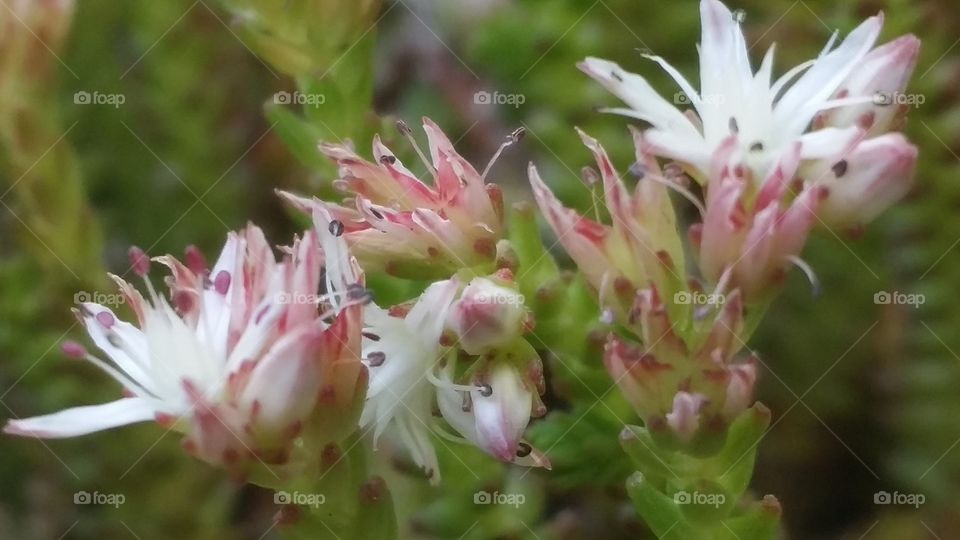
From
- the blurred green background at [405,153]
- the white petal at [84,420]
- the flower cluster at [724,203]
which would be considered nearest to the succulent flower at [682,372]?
the flower cluster at [724,203]

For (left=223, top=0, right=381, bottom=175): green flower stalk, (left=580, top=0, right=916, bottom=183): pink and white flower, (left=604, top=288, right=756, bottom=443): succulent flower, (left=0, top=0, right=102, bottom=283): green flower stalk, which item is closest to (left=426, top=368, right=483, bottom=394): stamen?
(left=604, top=288, right=756, bottom=443): succulent flower

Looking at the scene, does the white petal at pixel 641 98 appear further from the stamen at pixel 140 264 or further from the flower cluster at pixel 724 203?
the stamen at pixel 140 264

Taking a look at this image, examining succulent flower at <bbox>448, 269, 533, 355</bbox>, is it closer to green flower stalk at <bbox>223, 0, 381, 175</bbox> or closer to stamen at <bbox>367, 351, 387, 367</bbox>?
stamen at <bbox>367, 351, 387, 367</bbox>

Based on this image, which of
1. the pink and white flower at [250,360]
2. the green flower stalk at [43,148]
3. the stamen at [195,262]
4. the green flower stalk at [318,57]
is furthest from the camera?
the green flower stalk at [43,148]

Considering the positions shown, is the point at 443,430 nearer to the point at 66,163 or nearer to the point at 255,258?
the point at 255,258

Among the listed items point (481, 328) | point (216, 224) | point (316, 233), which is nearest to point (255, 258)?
point (316, 233)
